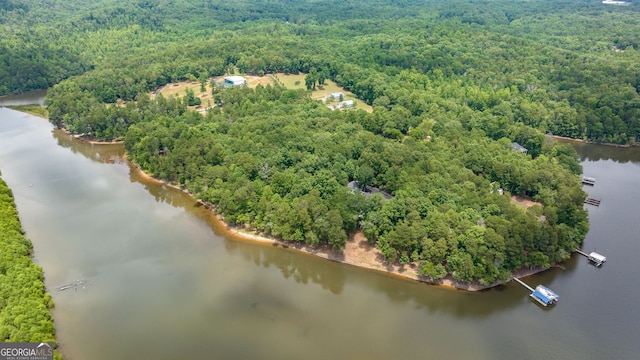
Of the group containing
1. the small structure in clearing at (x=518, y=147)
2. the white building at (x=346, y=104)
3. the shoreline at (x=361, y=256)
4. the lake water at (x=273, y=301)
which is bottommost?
the lake water at (x=273, y=301)

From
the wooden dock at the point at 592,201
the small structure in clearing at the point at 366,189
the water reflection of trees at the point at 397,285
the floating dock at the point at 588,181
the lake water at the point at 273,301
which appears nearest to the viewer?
the lake water at the point at 273,301

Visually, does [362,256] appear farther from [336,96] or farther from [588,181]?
[336,96]

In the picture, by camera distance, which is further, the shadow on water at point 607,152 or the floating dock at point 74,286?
the shadow on water at point 607,152

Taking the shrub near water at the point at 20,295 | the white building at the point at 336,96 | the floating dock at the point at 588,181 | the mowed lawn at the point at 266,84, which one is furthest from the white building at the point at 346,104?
the shrub near water at the point at 20,295

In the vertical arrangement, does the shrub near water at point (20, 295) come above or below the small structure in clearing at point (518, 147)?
below

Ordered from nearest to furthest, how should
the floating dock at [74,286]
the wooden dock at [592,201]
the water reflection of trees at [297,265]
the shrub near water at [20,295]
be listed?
the shrub near water at [20,295] → the floating dock at [74,286] → the water reflection of trees at [297,265] → the wooden dock at [592,201]

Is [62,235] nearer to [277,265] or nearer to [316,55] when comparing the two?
[277,265]

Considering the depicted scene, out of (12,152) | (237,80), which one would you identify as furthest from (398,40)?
(12,152)

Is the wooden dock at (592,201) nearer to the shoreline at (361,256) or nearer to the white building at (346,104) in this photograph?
the shoreline at (361,256)
